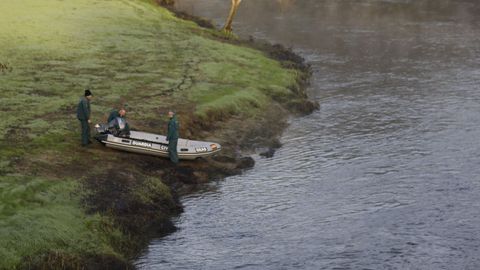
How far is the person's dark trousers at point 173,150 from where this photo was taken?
34844 mm

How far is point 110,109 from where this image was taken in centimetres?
4206

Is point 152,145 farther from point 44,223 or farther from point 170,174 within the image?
point 44,223

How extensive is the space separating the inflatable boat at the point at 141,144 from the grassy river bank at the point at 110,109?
1.52ft

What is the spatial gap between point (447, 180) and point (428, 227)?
582cm

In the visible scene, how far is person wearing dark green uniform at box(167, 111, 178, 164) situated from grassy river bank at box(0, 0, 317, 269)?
727 mm

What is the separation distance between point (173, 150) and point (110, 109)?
8265 millimetres

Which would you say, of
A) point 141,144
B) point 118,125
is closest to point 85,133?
point 118,125

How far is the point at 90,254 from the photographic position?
2634 centimetres

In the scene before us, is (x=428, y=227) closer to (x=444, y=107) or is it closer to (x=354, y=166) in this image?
(x=354, y=166)

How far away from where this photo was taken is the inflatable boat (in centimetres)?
3531

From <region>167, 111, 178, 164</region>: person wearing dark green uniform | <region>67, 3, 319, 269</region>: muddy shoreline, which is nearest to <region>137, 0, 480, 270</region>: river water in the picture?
<region>67, 3, 319, 269</region>: muddy shoreline

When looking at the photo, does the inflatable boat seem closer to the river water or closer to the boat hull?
the boat hull

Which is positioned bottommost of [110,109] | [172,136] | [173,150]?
[173,150]

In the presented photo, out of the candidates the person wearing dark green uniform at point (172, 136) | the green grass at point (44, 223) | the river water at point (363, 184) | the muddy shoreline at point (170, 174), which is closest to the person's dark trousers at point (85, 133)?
the muddy shoreline at point (170, 174)
